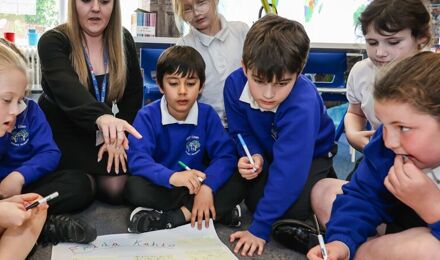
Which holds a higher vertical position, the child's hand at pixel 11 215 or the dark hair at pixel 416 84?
the dark hair at pixel 416 84

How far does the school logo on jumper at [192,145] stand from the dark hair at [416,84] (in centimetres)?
61

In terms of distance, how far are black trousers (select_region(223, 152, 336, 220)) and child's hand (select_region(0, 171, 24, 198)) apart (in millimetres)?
511

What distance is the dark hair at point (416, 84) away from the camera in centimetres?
71

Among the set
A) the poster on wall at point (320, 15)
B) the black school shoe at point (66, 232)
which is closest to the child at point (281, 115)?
the black school shoe at point (66, 232)

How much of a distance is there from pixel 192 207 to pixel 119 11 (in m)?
0.69

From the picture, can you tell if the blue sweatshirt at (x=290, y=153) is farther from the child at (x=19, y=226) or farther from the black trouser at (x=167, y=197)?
the child at (x=19, y=226)

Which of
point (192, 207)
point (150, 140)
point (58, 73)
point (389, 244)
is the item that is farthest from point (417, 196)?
point (58, 73)

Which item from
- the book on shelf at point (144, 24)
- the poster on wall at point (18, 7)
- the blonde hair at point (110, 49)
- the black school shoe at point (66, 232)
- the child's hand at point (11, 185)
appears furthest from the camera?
the poster on wall at point (18, 7)

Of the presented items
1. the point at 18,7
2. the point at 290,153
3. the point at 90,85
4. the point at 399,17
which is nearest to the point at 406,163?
the point at 290,153

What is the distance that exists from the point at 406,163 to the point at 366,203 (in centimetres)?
14

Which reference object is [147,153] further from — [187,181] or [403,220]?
[403,220]

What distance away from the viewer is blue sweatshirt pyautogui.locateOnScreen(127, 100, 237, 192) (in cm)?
119

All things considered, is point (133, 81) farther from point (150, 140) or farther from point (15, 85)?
point (15, 85)

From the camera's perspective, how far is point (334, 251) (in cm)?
79
